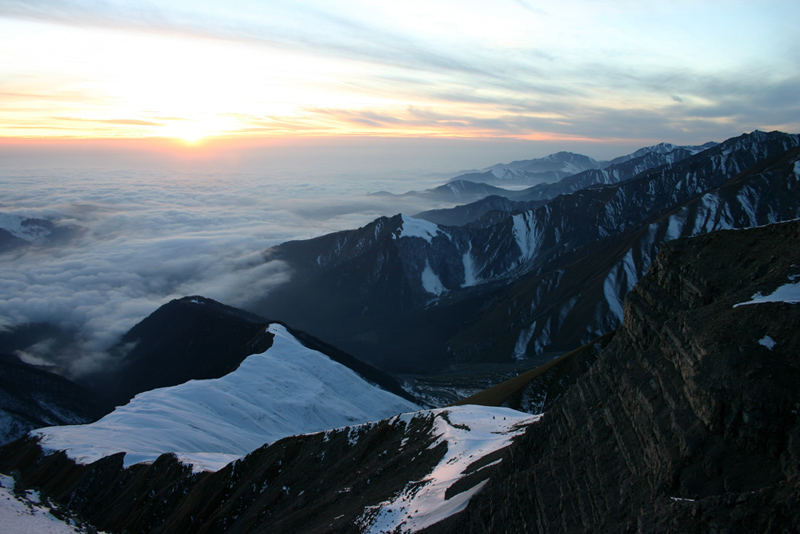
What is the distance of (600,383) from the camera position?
2620 cm

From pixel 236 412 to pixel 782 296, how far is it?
315ft

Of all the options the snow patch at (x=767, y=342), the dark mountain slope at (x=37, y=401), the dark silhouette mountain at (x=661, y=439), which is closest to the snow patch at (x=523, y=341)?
the dark mountain slope at (x=37, y=401)

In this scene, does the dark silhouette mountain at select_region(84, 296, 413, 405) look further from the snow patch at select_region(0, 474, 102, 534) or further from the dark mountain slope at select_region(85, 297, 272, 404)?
the snow patch at select_region(0, 474, 102, 534)

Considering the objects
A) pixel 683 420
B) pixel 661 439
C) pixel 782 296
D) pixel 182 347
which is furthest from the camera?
pixel 182 347

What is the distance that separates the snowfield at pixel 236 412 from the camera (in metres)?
76.8

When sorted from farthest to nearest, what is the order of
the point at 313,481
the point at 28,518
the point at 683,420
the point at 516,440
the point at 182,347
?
the point at 182,347 → the point at 313,481 → the point at 28,518 → the point at 516,440 → the point at 683,420

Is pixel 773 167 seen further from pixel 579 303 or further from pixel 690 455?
pixel 690 455

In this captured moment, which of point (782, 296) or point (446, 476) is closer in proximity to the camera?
point (782, 296)

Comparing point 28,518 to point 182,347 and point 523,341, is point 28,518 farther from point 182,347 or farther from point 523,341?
point 523,341

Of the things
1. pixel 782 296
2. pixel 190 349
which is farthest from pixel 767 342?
pixel 190 349

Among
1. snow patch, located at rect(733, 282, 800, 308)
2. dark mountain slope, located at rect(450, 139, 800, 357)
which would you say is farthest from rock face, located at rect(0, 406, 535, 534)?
dark mountain slope, located at rect(450, 139, 800, 357)

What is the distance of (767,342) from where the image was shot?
58.1ft

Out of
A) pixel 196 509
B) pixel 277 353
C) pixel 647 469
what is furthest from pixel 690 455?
pixel 277 353

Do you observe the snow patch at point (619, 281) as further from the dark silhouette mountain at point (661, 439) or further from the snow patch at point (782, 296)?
the snow patch at point (782, 296)
